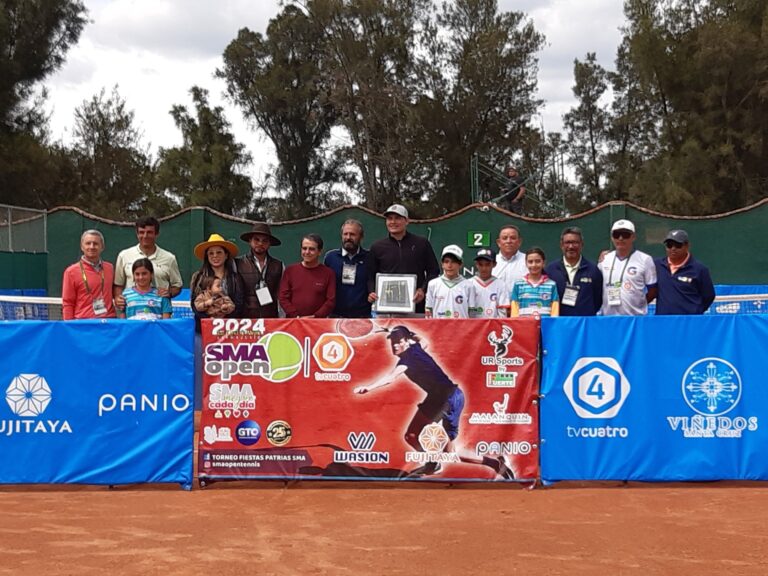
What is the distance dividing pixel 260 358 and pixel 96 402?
1349mm

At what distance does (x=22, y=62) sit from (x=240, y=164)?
15.3 meters

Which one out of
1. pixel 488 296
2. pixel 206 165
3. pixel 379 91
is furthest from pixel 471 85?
pixel 488 296

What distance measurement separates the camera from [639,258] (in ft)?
25.1

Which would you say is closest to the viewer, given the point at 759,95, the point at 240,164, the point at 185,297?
the point at 185,297

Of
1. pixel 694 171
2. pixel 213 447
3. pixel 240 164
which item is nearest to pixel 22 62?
pixel 240 164

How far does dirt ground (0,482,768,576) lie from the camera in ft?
16.3

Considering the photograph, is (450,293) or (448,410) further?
(450,293)

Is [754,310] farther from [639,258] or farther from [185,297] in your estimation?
[185,297]

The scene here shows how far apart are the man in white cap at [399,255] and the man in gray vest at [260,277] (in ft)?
2.90

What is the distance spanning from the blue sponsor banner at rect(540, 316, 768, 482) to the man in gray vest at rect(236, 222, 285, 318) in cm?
260

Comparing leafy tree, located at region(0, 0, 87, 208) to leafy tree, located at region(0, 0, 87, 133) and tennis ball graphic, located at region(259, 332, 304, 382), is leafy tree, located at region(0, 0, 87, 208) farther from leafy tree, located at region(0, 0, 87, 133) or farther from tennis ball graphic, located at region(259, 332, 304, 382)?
tennis ball graphic, located at region(259, 332, 304, 382)

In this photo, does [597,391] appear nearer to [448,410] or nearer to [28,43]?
[448,410]

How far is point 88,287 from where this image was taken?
777 centimetres

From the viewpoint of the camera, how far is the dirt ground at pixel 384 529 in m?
4.95
